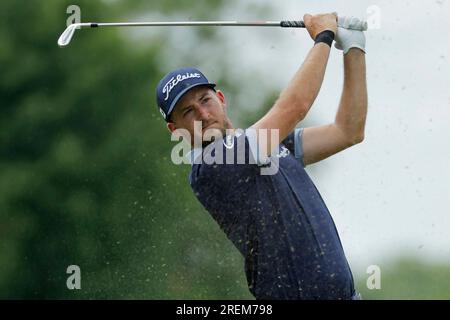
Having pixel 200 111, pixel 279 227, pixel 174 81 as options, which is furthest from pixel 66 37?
pixel 279 227

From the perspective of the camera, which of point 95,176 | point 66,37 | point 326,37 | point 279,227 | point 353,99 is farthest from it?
point 95,176

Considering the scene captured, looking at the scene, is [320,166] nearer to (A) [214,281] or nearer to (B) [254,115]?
(B) [254,115]

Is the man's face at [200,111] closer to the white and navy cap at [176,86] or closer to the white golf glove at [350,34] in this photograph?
the white and navy cap at [176,86]

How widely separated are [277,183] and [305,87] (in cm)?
37

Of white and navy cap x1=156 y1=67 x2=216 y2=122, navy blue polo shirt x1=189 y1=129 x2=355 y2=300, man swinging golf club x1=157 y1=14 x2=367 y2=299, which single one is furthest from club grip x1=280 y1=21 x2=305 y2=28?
navy blue polo shirt x1=189 y1=129 x2=355 y2=300

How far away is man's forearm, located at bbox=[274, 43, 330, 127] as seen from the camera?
5.07 meters

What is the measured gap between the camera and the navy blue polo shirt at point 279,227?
5.05 metres

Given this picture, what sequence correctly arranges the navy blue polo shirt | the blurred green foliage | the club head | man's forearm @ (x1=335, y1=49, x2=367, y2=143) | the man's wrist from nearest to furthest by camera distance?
the navy blue polo shirt < the man's wrist < man's forearm @ (x1=335, y1=49, x2=367, y2=143) < the club head < the blurred green foliage

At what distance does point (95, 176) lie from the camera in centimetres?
1418

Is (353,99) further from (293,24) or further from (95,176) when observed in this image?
(95,176)

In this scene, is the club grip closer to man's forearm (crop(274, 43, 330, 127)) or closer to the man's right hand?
the man's right hand

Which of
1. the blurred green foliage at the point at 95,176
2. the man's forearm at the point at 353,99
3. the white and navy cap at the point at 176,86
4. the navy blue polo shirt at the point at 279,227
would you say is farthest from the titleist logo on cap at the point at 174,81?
the blurred green foliage at the point at 95,176
